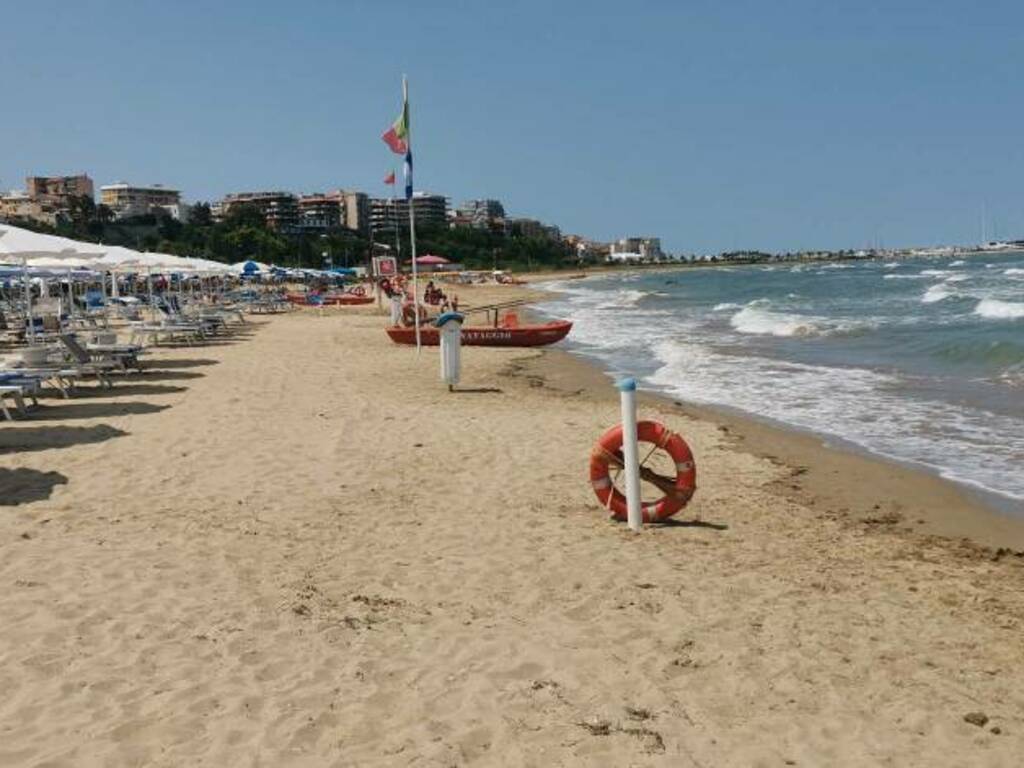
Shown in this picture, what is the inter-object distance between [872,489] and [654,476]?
2261mm

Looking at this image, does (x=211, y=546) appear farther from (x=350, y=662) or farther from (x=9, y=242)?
(x=9, y=242)

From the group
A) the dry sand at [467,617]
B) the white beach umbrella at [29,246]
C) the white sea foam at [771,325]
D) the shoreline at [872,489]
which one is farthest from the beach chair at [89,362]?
the white sea foam at [771,325]

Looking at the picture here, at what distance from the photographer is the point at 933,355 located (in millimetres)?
16703

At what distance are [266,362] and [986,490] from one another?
1091 cm

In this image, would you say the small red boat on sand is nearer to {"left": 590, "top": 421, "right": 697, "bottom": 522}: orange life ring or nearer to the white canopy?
the white canopy

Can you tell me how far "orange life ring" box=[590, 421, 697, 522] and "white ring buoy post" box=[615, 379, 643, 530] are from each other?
0.14 m

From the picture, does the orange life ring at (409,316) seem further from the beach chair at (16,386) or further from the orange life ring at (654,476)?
the orange life ring at (654,476)

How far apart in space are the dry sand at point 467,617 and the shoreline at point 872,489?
7 centimetres

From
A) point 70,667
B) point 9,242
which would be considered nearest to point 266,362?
point 9,242

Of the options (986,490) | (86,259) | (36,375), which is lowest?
(986,490)

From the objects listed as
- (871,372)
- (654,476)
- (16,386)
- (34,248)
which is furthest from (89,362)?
(871,372)

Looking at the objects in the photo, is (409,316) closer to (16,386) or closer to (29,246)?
(29,246)

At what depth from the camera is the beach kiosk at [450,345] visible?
11547 mm

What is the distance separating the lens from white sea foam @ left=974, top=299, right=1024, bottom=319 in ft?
83.1
